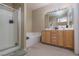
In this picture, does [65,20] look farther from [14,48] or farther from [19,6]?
[14,48]

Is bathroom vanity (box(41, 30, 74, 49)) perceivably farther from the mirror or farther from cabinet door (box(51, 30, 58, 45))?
the mirror

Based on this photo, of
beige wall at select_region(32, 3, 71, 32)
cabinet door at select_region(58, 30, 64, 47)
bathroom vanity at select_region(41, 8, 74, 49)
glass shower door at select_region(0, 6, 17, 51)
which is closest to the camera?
glass shower door at select_region(0, 6, 17, 51)

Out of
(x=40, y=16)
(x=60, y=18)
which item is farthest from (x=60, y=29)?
(x=40, y=16)

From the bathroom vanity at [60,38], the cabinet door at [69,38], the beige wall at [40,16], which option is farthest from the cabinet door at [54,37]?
the beige wall at [40,16]

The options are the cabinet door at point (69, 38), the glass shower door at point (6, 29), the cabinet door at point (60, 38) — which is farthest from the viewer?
the cabinet door at point (60, 38)

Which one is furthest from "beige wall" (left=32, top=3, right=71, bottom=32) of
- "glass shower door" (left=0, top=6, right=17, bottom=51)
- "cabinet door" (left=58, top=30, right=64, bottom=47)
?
"glass shower door" (left=0, top=6, right=17, bottom=51)

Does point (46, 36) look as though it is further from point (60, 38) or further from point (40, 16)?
point (40, 16)

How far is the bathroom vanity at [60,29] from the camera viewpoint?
121 inches

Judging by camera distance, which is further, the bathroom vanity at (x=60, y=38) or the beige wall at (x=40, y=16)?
the beige wall at (x=40, y=16)

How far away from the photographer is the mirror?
359cm

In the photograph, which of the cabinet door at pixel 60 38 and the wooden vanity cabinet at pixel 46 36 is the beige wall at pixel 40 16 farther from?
the cabinet door at pixel 60 38

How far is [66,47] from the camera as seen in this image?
3.13m

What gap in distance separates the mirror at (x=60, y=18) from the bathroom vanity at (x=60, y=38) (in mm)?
470

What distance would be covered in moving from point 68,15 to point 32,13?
2.16 m
